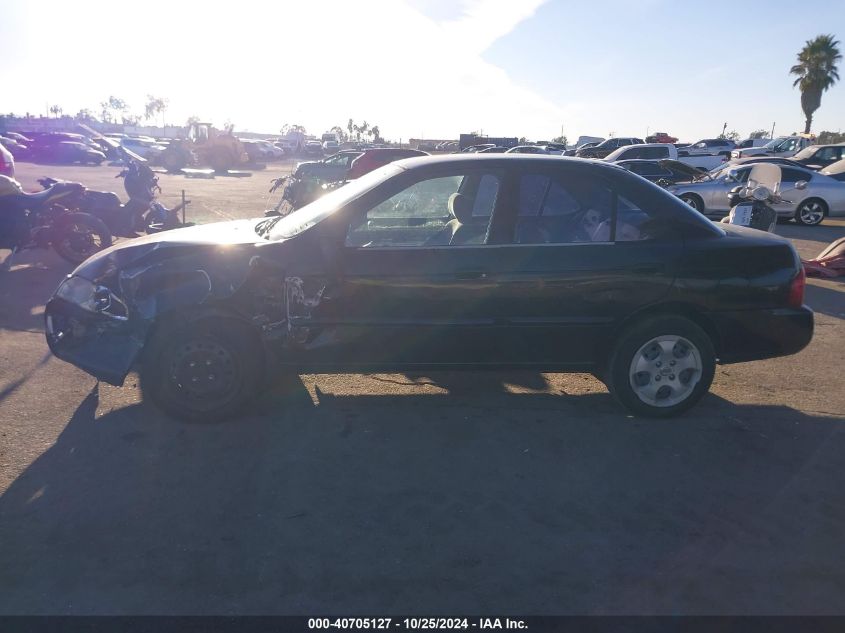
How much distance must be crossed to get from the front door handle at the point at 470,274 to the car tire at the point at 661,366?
1.10 meters

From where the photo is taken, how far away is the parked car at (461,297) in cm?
461

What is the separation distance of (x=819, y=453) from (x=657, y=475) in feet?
3.99

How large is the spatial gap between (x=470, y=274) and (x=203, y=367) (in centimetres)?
192

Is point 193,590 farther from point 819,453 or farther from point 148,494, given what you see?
point 819,453

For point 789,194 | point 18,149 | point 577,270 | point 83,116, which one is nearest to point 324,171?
point 789,194

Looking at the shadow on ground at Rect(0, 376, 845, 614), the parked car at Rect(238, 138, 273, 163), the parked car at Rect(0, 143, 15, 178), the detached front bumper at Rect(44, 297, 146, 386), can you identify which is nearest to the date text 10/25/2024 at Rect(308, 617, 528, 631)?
the shadow on ground at Rect(0, 376, 845, 614)

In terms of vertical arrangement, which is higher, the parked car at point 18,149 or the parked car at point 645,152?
the parked car at point 645,152

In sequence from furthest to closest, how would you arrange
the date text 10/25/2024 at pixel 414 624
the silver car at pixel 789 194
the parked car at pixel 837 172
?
1. the parked car at pixel 837 172
2. the silver car at pixel 789 194
3. the date text 10/25/2024 at pixel 414 624

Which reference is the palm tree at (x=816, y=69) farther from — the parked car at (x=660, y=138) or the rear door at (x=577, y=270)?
the rear door at (x=577, y=270)


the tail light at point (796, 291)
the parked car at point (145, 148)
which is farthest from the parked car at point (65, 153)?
the tail light at point (796, 291)

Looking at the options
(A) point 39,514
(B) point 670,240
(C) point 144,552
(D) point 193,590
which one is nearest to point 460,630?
(D) point 193,590

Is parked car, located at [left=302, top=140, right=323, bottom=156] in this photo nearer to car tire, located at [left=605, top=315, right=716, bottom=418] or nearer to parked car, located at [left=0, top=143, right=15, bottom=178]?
parked car, located at [left=0, top=143, right=15, bottom=178]

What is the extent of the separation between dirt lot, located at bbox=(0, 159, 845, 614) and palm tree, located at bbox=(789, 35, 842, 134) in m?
60.3

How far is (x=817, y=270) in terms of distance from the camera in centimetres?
998
